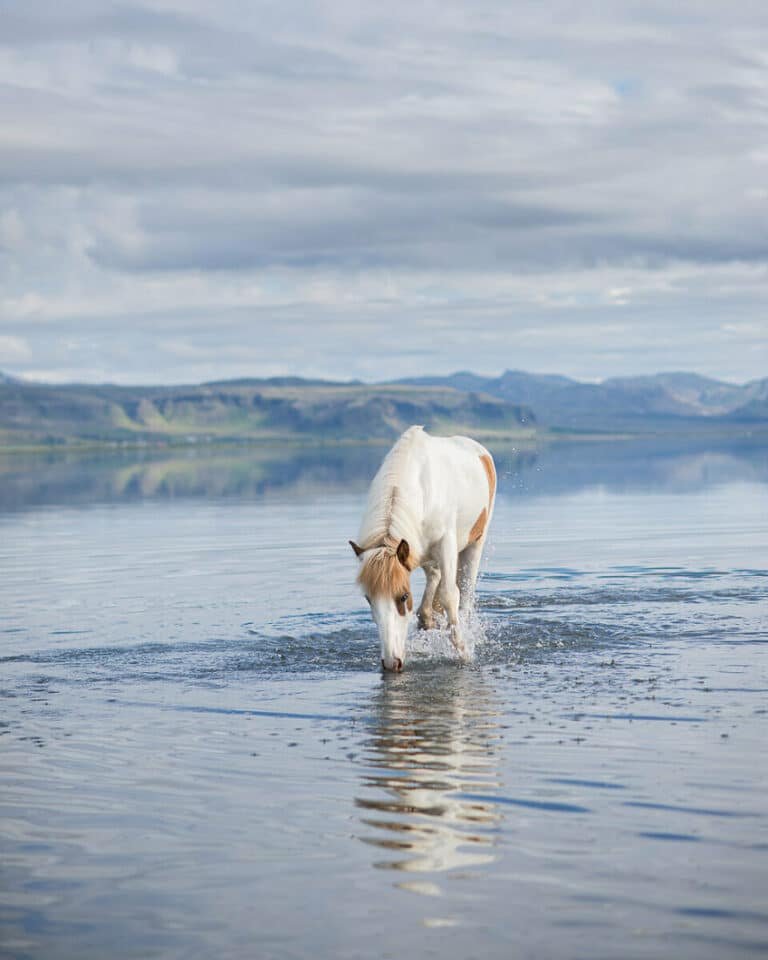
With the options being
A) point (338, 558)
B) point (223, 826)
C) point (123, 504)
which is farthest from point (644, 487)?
point (223, 826)

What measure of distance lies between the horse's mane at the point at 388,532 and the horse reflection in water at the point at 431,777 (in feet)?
4.10

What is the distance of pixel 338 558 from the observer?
2705cm

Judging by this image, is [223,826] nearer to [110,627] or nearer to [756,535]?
[110,627]

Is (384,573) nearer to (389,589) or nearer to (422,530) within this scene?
(389,589)

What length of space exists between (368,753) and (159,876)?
3.18m

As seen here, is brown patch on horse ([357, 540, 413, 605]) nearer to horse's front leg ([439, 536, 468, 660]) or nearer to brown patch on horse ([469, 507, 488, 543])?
horse's front leg ([439, 536, 468, 660])

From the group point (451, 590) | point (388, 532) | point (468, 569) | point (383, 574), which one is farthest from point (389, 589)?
point (468, 569)

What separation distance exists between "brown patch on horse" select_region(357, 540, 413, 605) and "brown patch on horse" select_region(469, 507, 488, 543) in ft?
14.7

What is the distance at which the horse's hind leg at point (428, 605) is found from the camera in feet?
53.8

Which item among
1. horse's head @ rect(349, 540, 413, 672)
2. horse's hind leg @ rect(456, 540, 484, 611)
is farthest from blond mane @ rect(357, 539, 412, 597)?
horse's hind leg @ rect(456, 540, 484, 611)

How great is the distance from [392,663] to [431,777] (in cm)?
424

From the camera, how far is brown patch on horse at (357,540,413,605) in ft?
42.9

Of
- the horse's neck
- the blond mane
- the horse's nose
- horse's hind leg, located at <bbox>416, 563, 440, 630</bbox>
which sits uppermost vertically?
the horse's neck

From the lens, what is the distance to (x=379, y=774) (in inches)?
373
